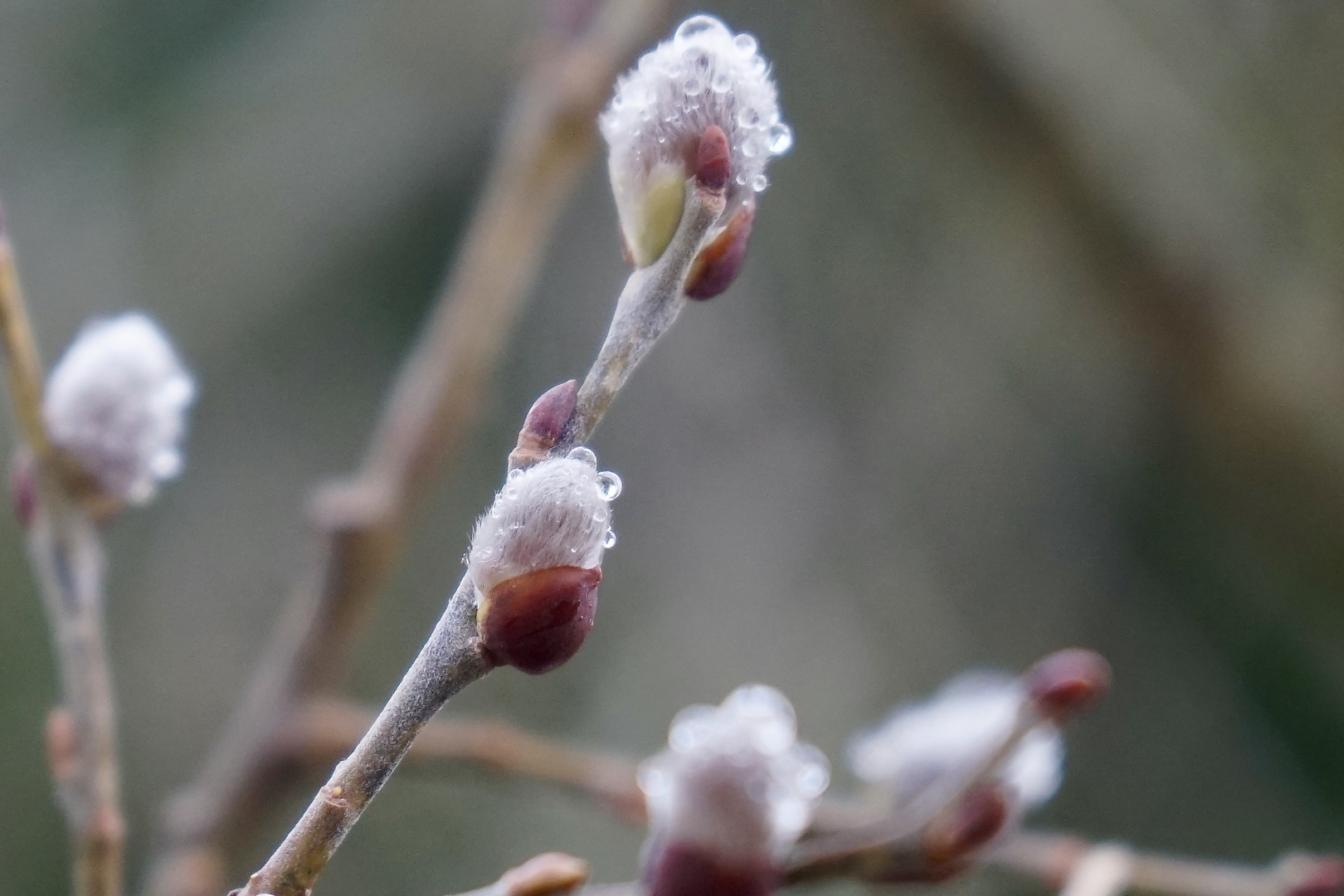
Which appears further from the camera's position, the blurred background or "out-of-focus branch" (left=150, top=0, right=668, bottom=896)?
the blurred background

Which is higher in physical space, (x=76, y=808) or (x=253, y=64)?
(x=253, y=64)

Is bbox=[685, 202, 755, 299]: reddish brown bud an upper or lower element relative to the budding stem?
upper

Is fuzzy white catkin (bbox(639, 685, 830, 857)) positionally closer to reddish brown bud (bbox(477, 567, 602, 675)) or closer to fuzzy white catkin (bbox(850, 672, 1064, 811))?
reddish brown bud (bbox(477, 567, 602, 675))

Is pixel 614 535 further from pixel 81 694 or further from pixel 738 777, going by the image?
pixel 81 694

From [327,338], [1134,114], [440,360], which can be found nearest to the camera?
[440,360]

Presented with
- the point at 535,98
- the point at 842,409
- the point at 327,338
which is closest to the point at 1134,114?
the point at 842,409

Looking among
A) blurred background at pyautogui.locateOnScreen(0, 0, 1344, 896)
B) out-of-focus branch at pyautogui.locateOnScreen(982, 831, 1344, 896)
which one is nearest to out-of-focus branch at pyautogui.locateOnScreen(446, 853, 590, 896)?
out-of-focus branch at pyautogui.locateOnScreen(982, 831, 1344, 896)

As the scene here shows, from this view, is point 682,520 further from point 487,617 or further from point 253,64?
point 487,617

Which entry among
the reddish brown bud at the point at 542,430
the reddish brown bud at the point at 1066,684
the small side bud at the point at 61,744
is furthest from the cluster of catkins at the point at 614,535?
the small side bud at the point at 61,744
